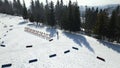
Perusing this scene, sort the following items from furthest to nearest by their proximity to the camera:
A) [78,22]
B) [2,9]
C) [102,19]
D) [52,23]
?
[2,9], [52,23], [78,22], [102,19]

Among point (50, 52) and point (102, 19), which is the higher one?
point (102, 19)

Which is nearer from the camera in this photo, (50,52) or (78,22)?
(50,52)

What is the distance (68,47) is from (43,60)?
8.35 meters

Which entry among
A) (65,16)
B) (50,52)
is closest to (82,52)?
(50,52)

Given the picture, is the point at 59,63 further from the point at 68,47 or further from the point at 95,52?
the point at 95,52

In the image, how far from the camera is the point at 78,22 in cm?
4322

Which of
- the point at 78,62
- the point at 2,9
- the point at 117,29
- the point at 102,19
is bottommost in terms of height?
the point at 78,62

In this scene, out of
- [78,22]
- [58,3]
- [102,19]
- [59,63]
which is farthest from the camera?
[58,3]

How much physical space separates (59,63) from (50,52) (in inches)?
199

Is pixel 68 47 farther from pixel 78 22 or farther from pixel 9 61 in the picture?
pixel 78 22

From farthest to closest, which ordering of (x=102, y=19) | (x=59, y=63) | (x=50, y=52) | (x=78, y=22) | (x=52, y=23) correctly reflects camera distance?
1. (x=52, y=23)
2. (x=78, y=22)
3. (x=102, y=19)
4. (x=50, y=52)
5. (x=59, y=63)

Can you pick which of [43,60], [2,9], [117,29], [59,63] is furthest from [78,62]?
[2,9]

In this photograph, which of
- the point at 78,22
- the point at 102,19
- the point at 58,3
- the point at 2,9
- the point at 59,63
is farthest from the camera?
the point at 2,9

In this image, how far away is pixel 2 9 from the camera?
308ft
